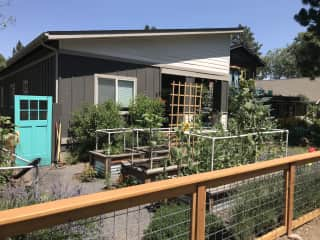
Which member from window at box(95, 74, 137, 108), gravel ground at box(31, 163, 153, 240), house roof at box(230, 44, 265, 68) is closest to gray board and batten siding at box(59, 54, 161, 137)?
window at box(95, 74, 137, 108)

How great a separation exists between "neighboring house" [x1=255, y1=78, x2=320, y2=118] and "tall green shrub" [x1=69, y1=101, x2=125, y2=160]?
1514 cm

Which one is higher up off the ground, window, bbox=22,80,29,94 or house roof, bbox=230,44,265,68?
house roof, bbox=230,44,265,68

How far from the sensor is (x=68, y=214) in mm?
1532

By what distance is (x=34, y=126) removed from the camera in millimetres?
7223

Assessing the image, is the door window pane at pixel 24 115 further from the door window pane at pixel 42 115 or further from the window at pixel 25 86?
the window at pixel 25 86

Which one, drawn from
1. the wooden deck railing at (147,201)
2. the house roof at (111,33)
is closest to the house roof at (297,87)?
the house roof at (111,33)

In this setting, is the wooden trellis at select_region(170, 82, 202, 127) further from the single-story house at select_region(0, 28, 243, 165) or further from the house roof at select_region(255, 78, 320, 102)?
the house roof at select_region(255, 78, 320, 102)

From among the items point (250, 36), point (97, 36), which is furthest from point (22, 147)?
point (250, 36)

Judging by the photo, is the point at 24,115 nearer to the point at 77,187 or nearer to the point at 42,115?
the point at 42,115

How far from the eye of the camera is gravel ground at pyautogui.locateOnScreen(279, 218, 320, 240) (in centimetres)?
332

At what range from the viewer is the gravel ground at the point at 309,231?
3.32 meters

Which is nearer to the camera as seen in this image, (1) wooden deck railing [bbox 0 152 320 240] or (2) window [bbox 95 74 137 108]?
(1) wooden deck railing [bbox 0 152 320 240]

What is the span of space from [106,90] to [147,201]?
7264 mm

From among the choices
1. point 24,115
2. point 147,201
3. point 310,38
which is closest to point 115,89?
point 24,115
